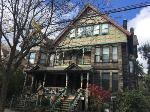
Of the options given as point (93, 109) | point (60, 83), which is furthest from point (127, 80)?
point (60, 83)

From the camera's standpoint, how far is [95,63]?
34.2 metres

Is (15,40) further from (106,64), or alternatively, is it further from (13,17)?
(106,64)

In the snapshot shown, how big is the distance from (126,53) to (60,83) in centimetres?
996

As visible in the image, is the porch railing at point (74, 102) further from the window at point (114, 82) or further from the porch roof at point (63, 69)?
the window at point (114, 82)

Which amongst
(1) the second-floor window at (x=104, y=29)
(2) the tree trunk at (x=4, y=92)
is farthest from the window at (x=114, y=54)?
(2) the tree trunk at (x=4, y=92)

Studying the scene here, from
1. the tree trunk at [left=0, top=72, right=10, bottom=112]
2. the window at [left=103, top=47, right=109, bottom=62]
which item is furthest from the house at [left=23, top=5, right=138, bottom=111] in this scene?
the tree trunk at [left=0, top=72, right=10, bottom=112]

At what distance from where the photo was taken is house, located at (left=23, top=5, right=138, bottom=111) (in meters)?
32.5

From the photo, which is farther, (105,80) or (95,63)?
(95,63)

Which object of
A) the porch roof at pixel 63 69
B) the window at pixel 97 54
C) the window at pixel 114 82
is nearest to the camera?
the window at pixel 114 82

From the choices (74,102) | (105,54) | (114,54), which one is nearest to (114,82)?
(114,54)

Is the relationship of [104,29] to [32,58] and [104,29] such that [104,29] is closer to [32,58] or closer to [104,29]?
[104,29]

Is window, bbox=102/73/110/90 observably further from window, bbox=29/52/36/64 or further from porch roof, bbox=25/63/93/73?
window, bbox=29/52/36/64

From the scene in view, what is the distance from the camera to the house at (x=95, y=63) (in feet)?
107

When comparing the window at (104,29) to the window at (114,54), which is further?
the window at (104,29)
